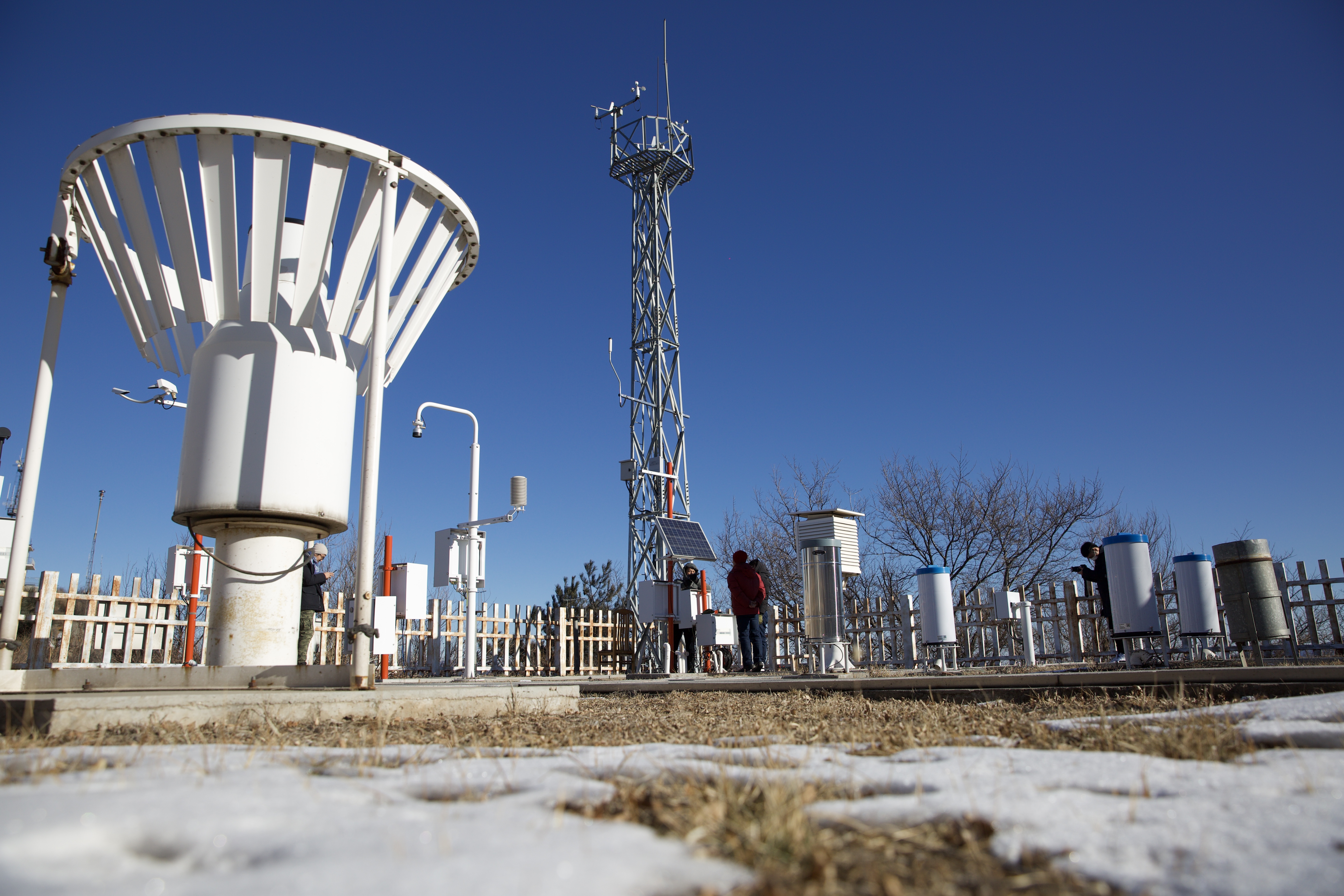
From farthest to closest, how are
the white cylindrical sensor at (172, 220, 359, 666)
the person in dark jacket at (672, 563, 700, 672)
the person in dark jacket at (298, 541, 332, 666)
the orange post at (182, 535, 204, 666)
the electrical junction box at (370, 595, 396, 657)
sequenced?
the person in dark jacket at (672, 563, 700, 672) < the electrical junction box at (370, 595, 396, 657) < the orange post at (182, 535, 204, 666) < the person in dark jacket at (298, 541, 332, 666) < the white cylindrical sensor at (172, 220, 359, 666)

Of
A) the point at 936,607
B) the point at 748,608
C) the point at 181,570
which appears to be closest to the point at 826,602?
the point at 936,607

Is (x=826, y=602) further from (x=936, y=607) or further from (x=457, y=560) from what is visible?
(x=457, y=560)

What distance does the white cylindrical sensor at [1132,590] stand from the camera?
7836 mm

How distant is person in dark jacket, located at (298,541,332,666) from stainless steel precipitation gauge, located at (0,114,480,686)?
3827 millimetres

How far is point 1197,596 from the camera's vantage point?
25.6 ft

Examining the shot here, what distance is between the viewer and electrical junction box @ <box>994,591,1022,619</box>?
530 inches

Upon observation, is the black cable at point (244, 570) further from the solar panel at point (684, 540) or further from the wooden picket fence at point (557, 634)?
the solar panel at point (684, 540)

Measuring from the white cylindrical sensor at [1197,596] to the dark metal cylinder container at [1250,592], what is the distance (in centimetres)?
63

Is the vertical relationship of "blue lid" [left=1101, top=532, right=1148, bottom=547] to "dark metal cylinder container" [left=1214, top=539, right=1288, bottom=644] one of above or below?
above

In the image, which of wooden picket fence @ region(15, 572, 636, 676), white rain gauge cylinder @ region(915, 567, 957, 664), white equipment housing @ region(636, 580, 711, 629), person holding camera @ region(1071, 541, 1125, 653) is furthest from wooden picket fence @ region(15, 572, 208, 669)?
person holding camera @ region(1071, 541, 1125, 653)

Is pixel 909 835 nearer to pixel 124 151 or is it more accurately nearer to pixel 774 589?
pixel 124 151

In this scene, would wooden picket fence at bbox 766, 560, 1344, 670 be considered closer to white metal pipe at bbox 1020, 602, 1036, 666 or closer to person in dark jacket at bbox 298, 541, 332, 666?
white metal pipe at bbox 1020, 602, 1036, 666

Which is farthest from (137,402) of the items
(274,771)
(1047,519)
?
(1047,519)

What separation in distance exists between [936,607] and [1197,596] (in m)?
3.31
